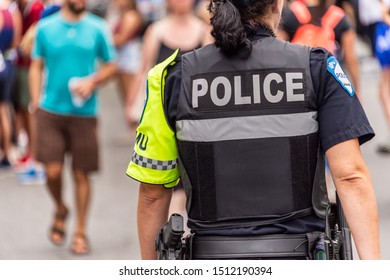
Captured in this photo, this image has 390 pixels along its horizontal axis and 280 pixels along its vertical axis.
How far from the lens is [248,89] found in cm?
374

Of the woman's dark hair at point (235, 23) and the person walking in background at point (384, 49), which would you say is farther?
the person walking in background at point (384, 49)

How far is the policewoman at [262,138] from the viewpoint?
3.70 metres

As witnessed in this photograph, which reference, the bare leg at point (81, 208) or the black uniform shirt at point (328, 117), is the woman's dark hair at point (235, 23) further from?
the bare leg at point (81, 208)

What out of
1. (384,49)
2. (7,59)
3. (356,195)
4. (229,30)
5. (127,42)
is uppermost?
(127,42)

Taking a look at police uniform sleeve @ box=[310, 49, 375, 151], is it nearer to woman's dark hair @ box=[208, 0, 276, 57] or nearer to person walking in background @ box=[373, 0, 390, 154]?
woman's dark hair @ box=[208, 0, 276, 57]

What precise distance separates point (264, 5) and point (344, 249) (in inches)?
34.4

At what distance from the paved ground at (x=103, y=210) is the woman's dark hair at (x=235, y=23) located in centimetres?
441

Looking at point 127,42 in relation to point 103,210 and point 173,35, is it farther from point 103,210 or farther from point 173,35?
point 173,35

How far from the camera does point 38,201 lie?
11094mm

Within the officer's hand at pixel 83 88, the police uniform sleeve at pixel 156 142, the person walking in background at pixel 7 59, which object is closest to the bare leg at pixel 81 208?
the officer's hand at pixel 83 88

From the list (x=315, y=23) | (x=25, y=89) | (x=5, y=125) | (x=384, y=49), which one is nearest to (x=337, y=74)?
(x=315, y=23)

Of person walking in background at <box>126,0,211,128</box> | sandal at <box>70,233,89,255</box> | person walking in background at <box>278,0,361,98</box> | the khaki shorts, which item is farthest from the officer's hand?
person walking in background at <box>278,0,361,98</box>

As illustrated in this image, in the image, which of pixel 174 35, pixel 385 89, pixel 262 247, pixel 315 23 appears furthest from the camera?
pixel 385 89

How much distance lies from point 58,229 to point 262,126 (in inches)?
223
